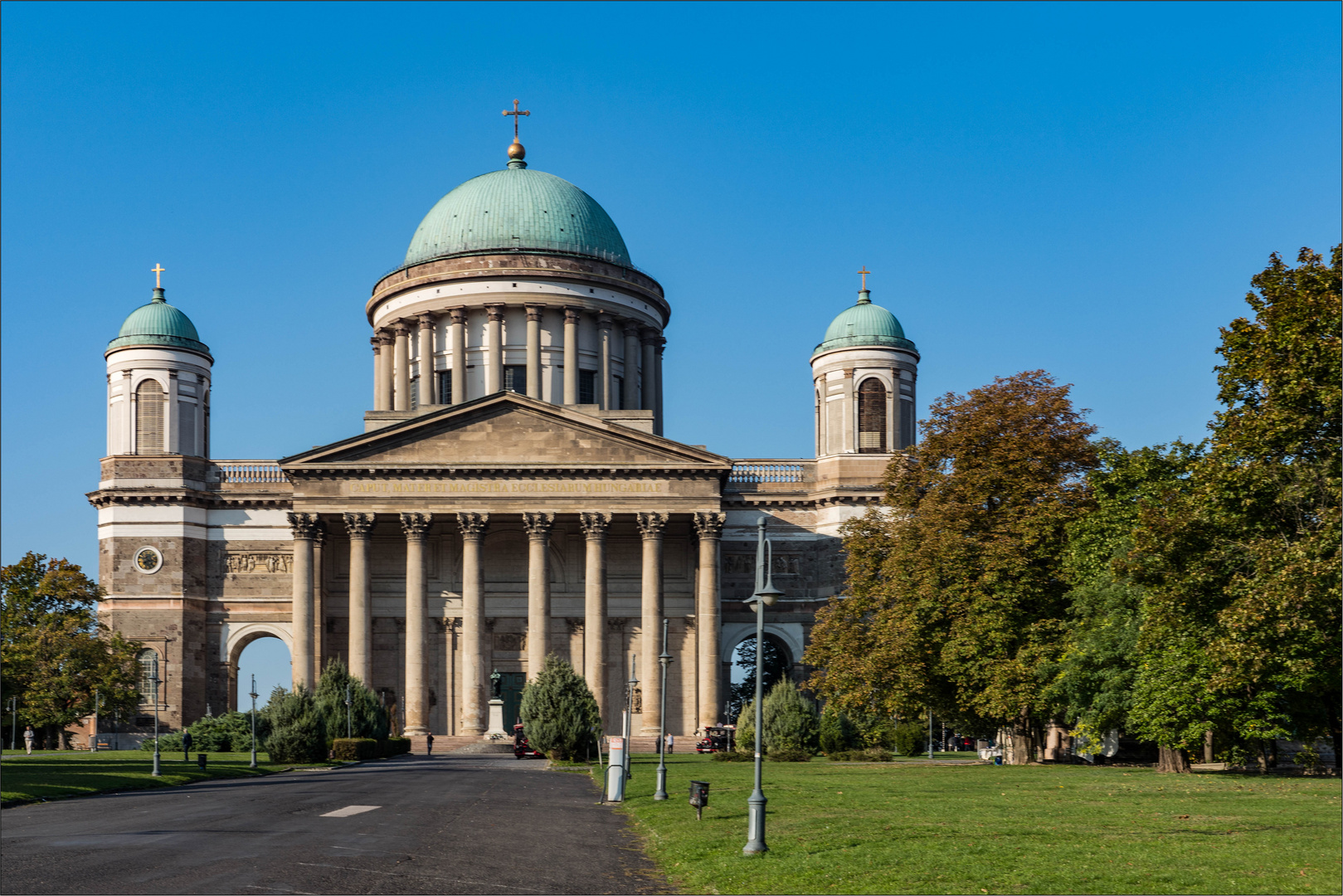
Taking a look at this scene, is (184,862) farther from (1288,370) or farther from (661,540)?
(661,540)

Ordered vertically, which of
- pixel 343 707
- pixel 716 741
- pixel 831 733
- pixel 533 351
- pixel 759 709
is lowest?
pixel 716 741

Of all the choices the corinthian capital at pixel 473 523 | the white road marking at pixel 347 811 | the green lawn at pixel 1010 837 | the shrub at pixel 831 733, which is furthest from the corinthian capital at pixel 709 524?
the white road marking at pixel 347 811

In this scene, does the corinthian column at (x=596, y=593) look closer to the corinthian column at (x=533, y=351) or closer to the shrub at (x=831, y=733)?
the corinthian column at (x=533, y=351)

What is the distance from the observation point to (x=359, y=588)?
7338cm

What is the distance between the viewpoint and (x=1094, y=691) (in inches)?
1884

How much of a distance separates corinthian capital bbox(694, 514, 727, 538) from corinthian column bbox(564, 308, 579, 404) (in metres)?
13.7

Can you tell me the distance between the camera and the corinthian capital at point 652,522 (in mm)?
73688

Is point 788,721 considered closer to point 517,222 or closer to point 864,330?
point 864,330

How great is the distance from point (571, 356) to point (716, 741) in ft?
86.6

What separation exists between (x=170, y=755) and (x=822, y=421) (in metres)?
37.8

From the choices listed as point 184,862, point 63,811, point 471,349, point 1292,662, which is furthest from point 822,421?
point 184,862

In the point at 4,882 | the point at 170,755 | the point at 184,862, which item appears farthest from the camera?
the point at 170,755

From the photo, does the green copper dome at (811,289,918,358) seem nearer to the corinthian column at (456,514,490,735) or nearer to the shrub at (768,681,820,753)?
the corinthian column at (456,514,490,735)

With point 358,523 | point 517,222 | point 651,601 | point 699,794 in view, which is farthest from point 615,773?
point 517,222
